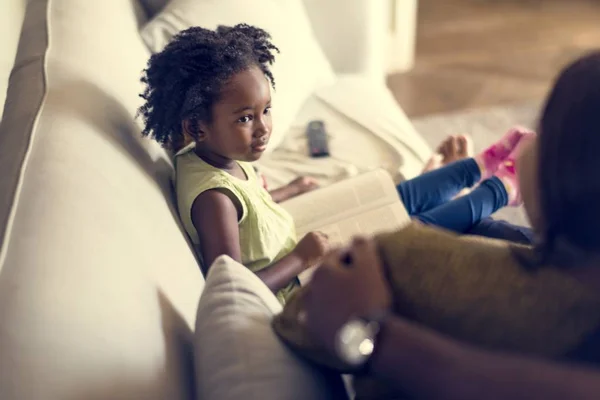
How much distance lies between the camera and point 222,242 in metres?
0.95

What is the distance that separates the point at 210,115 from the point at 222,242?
0.76ft

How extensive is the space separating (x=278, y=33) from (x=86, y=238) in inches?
36.7

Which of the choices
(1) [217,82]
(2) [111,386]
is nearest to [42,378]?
(2) [111,386]

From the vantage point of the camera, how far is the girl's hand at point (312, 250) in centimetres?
107


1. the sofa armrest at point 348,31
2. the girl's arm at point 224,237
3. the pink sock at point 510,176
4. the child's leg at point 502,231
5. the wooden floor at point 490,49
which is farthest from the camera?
the wooden floor at point 490,49

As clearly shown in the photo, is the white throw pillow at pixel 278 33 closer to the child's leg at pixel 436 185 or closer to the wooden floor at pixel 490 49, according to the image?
the child's leg at pixel 436 185

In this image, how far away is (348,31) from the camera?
5.98ft

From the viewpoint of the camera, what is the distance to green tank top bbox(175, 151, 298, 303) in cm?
100

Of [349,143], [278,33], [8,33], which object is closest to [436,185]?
[349,143]

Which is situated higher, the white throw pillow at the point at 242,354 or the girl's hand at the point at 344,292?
the girl's hand at the point at 344,292

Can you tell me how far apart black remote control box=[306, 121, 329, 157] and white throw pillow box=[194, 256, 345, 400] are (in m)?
0.80

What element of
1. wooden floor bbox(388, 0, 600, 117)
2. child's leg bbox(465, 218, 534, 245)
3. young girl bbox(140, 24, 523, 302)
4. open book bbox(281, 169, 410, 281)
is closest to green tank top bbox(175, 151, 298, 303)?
young girl bbox(140, 24, 523, 302)

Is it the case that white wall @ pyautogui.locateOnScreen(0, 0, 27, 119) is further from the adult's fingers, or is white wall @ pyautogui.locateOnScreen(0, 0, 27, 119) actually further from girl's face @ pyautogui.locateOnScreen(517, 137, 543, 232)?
girl's face @ pyautogui.locateOnScreen(517, 137, 543, 232)

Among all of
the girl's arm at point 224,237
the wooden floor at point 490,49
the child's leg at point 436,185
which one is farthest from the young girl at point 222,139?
the wooden floor at point 490,49
